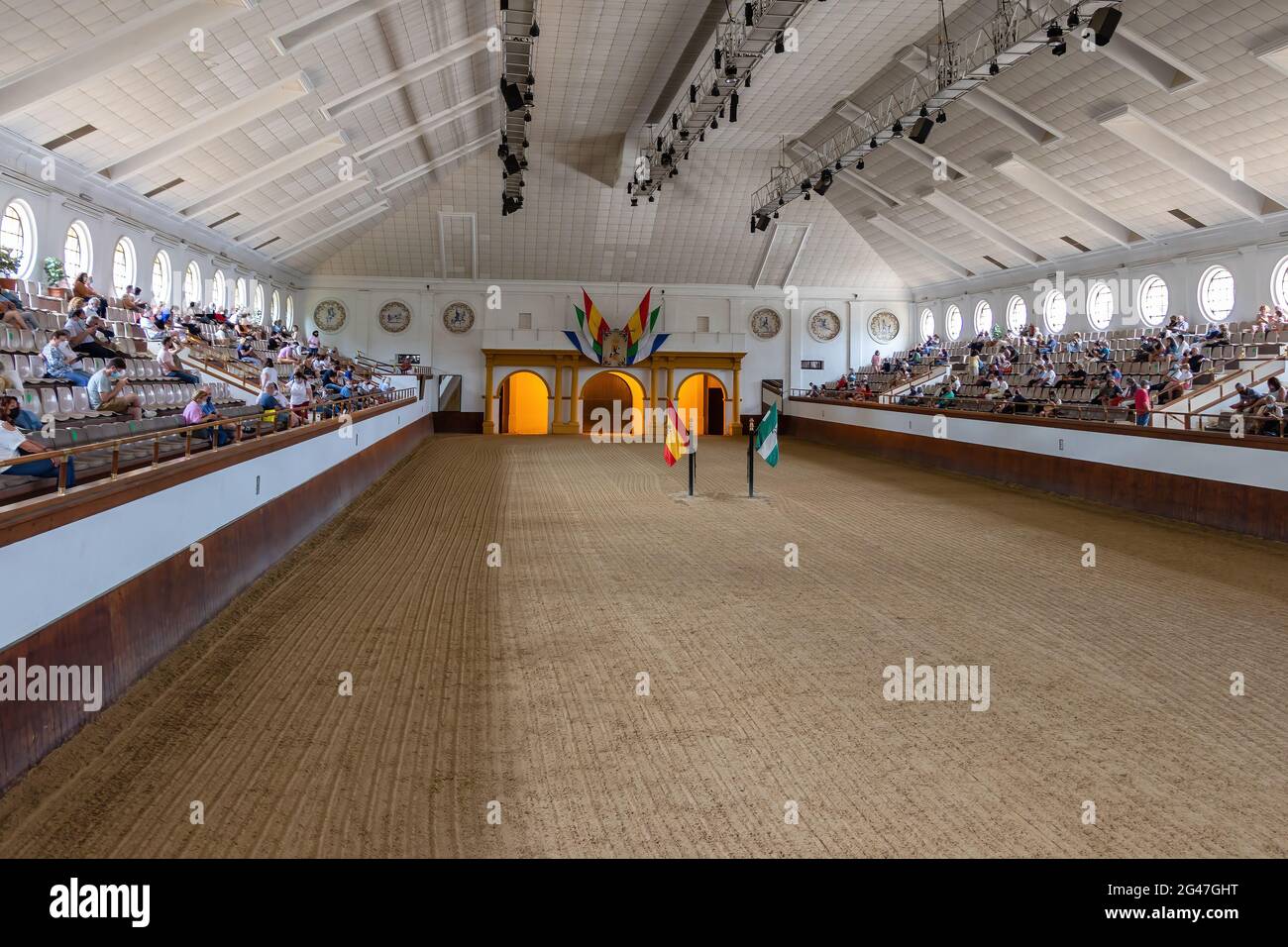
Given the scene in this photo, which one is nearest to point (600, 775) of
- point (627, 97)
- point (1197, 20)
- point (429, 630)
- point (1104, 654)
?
point (429, 630)

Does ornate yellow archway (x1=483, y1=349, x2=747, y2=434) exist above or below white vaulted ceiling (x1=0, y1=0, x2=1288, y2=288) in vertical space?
below

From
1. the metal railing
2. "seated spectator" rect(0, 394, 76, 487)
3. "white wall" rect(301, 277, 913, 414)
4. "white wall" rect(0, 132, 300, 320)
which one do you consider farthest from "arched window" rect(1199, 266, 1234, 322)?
"white wall" rect(0, 132, 300, 320)

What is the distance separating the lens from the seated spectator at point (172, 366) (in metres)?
15.7

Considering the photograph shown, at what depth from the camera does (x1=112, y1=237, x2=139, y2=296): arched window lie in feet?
61.3

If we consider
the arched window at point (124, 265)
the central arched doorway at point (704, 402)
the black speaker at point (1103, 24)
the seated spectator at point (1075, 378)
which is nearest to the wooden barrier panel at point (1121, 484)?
the seated spectator at point (1075, 378)

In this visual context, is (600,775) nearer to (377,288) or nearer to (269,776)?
(269,776)

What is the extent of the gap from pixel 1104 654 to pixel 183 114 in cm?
1639

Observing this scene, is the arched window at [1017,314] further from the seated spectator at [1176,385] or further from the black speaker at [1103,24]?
the black speaker at [1103,24]

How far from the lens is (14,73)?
12.1m

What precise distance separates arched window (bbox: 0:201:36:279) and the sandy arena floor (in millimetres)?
9084

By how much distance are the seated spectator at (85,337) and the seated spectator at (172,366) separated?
1997 millimetres

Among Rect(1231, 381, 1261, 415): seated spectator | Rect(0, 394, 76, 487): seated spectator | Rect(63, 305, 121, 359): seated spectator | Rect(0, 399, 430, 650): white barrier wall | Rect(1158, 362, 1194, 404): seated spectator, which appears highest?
Rect(63, 305, 121, 359): seated spectator

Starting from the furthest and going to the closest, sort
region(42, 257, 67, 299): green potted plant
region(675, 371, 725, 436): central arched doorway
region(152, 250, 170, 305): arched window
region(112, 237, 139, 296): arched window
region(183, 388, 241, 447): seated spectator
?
1. region(675, 371, 725, 436): central arched doorway
2. region(152, 250, 170, 305): arched window
3. region(112, 237, 139, 296): arched window
4. region(42, 257, 67, 299): green potted plant
5. region(183, 388, 241, 447): seated spectator

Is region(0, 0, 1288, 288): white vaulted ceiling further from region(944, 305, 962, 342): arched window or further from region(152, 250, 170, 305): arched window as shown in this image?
region(944, 305, 962, 342): arched window
